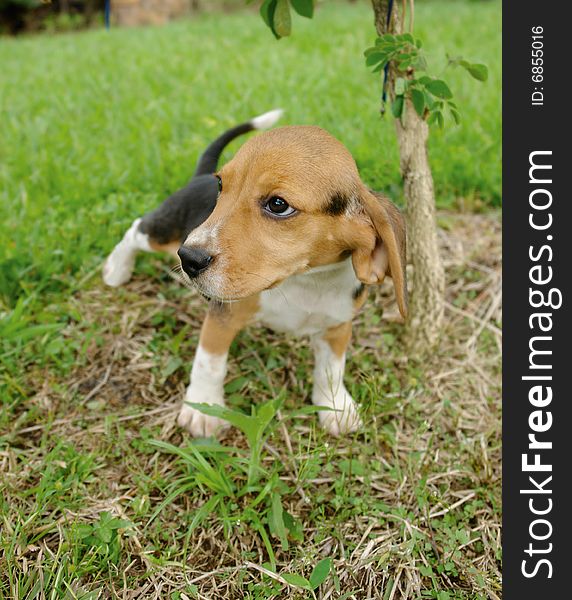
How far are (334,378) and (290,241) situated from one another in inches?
38.8

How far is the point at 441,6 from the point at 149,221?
1107 cm

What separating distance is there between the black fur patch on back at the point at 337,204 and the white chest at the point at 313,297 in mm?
313

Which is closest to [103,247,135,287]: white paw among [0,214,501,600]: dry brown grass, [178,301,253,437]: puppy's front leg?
[0,214,501,600]: dry brown grass

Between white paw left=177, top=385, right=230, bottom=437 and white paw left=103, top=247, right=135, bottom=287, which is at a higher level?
white paw left=103, top=247, right=135, bottom=287

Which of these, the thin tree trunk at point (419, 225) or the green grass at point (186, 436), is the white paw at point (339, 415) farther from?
the thin tree trunk at point (419, 225)

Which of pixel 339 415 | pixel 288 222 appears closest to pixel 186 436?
pixel 339 415

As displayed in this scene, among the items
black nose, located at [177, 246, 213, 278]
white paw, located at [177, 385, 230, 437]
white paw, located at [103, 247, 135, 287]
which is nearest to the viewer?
black nose, located at [177, 246, 213, 278]

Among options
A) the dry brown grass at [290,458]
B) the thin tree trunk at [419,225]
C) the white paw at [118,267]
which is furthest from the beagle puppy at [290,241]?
the white paw at [118,267]

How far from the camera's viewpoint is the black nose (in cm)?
228

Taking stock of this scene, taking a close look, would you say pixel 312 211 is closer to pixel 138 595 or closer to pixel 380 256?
pixel 380 256

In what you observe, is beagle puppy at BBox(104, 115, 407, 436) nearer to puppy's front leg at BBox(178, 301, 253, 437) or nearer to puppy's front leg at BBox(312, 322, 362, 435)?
puppy's front leg at BBox(178, 301, 253, 437)

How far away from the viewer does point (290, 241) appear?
7.97 ft

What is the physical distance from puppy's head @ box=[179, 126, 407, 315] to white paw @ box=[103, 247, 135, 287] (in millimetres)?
1429

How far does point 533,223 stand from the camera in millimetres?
2992
